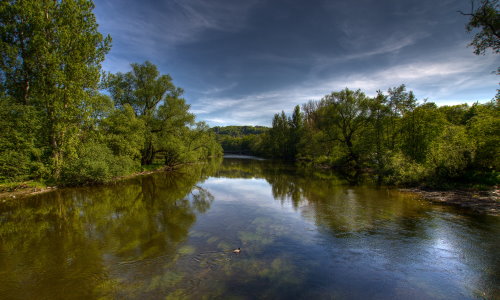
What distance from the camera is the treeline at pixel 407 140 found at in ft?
63.9

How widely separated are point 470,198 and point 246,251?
1779 centimetres

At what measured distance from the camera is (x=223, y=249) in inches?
324

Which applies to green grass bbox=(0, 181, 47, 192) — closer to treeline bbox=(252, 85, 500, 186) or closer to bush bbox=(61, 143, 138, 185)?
bush bbox=(61, 143, 138, 185)

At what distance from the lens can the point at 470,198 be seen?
1541cm

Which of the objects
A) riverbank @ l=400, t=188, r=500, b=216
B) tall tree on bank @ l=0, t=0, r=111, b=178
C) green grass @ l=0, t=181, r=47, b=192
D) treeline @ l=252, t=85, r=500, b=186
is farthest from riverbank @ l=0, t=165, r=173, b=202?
treeline @ l=252, t=85, r=500, b=186

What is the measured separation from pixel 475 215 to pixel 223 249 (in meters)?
14.5

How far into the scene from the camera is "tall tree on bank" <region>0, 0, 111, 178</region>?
58.5 ft

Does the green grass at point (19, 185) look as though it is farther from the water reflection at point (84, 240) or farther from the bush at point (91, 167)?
the water reflection at point (84, 240)

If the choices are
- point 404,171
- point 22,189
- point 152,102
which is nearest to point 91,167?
point 22,189

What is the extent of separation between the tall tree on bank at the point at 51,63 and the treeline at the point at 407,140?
3232 cm

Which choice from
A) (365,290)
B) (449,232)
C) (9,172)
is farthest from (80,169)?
(449,232)

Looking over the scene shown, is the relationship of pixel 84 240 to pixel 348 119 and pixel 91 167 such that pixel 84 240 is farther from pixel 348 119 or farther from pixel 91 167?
pixel 348 119

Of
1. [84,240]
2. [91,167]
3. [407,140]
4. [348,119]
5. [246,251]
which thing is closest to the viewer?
[246,251]

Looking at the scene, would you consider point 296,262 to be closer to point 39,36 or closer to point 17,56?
point 39,36
